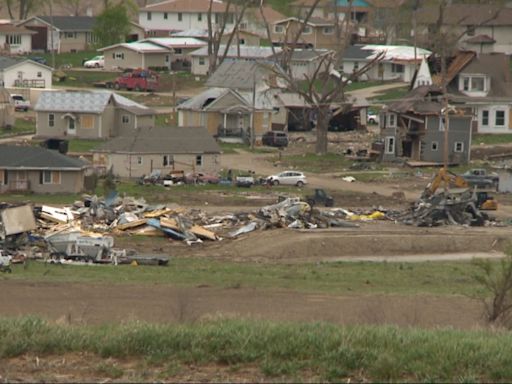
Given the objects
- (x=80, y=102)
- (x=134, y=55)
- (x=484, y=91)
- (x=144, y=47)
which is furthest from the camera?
(x=144, y=47)

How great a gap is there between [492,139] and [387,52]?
23.2 meters

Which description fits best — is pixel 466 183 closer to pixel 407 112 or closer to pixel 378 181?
pixel 378 181

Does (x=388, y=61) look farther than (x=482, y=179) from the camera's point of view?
Yes

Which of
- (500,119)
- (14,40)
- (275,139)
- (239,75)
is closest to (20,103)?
(239,75)

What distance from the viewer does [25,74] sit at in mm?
82125

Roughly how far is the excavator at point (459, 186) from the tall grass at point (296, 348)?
3283 cm

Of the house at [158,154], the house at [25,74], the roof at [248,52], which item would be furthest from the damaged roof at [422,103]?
the house at [25,74]

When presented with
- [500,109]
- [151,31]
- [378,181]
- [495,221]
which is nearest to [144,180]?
[378,181]

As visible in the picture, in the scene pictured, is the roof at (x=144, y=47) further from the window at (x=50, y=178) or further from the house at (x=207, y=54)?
the window at (x=50, y=178)

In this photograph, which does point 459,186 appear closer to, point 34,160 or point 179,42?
point 34,160

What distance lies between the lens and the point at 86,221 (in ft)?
136

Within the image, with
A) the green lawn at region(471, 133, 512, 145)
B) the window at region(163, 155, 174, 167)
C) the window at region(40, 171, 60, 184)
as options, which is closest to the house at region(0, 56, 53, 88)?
the green lawn at region(471, 133, 512, 145)

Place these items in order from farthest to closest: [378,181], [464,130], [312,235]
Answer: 1. [464,130]
2. [378,181]
3. [312,235]

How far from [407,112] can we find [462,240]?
23957 millimetres
